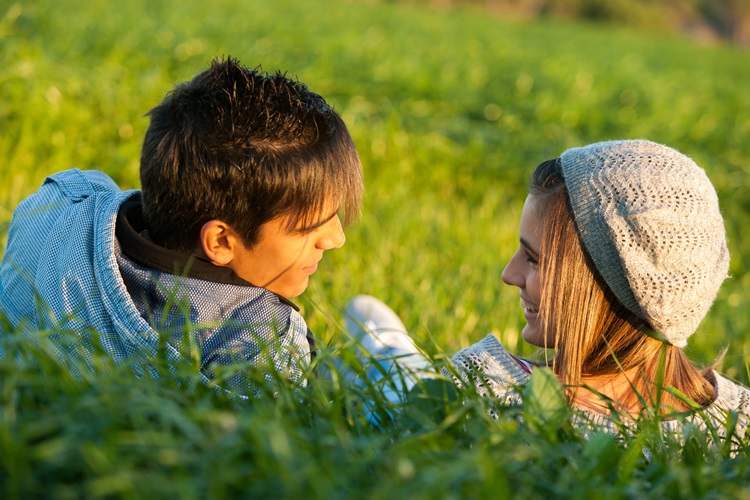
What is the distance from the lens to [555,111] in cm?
825

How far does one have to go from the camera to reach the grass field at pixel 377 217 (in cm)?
124

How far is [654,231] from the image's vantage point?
2184 mm

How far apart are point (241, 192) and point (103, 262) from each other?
425 mm

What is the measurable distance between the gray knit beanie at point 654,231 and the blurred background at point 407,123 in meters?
0.55

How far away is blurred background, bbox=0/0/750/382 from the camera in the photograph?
160 inches

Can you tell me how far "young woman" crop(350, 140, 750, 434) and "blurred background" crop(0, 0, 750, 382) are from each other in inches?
14.2

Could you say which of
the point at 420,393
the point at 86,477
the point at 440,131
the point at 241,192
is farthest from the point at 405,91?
the point at 86,477

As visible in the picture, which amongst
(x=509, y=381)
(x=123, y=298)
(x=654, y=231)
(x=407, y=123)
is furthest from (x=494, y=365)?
(x=407, y=123)

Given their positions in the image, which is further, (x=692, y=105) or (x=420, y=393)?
(x=692, y=105)

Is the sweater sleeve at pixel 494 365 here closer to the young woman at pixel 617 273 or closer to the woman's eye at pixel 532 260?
the young woman at pixel 617 273

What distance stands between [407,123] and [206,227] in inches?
197

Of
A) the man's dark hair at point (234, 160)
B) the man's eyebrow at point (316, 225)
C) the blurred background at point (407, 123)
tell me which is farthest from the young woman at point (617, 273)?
the man's dark hair at point (234, 160)

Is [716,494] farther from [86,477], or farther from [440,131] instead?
[440,131]

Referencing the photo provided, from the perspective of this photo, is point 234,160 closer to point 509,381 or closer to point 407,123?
point 509,381
